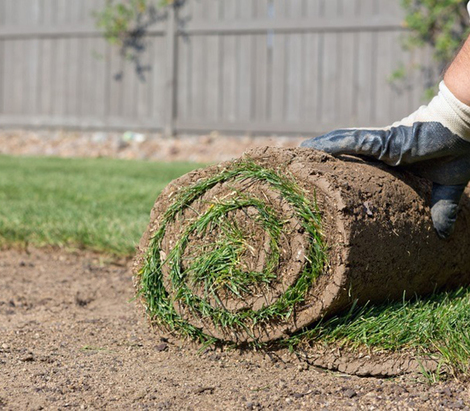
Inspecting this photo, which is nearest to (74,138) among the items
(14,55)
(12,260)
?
(14,55)

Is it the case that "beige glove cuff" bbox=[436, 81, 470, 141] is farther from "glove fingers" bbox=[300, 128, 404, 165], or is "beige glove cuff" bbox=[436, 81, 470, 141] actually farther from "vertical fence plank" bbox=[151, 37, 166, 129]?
"vertical fence plank" bbox=[151, 37, 166, 129]

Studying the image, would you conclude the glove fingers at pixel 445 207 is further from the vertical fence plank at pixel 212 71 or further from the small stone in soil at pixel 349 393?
the vertical fence plank at pixel 212 71

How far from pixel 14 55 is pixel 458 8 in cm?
696

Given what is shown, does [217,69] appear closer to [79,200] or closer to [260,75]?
[260,75]

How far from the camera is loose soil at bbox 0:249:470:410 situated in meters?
2.03

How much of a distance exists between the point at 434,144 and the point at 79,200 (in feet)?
12.0

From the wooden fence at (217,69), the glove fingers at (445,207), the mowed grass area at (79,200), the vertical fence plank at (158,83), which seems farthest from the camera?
the vertical fence plank at (158,83)

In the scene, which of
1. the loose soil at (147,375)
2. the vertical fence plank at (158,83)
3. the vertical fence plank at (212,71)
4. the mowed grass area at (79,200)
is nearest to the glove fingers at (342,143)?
the loose soil at (147,375)

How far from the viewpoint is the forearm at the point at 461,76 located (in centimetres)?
243

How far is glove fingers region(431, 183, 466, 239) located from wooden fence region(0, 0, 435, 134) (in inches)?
266

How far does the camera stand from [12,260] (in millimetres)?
3967

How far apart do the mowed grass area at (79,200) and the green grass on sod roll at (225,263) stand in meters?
0.57

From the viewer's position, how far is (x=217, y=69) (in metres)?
10.0

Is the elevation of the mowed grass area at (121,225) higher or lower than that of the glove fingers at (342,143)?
lower
